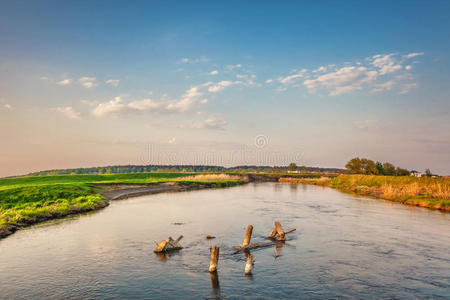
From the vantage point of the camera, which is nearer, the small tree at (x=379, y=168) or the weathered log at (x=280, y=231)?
the weathered log at (x=280, y=231)

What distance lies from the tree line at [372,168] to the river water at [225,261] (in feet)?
292

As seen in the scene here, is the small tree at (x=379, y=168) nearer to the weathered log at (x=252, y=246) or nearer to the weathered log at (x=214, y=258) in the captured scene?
the weathered log at (x=252, y=246)

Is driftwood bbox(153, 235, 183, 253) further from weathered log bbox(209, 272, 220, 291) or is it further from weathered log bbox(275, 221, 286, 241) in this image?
weathered log bbox(275, 221, 286, 241)

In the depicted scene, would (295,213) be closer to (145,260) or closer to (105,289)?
(145,260)

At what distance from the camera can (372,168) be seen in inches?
4683

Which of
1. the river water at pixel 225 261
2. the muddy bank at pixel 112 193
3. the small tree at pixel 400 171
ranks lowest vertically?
the river water at pixel 225 261

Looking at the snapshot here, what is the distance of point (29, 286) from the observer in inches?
668

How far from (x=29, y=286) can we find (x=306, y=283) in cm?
1610

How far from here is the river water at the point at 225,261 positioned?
16641mm

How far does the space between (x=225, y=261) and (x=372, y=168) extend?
114247mm

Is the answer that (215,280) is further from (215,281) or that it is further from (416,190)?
(416,190)

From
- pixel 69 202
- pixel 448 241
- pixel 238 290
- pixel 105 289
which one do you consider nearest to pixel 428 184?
pixel 448 241

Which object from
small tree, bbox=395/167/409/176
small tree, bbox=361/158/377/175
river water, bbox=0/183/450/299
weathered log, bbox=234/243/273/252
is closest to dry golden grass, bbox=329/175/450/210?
river water, bbox=0/183/450/299

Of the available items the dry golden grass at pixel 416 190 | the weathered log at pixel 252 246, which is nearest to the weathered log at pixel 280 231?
the weathered log at pixel 252 246
